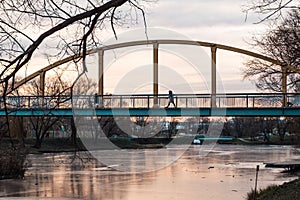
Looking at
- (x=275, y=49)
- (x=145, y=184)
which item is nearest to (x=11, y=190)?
(x=145, y=184)

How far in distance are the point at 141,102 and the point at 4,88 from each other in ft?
141

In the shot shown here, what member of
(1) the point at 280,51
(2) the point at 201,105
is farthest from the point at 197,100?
(1) the point at 280,51

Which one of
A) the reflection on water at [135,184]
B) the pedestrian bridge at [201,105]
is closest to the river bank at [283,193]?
the reflection on water at [135,184]

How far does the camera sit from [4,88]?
28.2 feet

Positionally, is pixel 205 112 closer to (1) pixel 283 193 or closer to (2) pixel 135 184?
(2) pixel 135 184

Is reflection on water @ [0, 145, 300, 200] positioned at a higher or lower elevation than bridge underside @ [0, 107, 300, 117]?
lower

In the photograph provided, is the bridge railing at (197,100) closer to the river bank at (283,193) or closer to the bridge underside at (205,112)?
the bridge underside at (205,112)

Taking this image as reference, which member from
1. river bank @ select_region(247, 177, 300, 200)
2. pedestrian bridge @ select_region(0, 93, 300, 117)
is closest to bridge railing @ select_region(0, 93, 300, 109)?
pedestrian bridge @ select_region(0, 93, 300, 117)

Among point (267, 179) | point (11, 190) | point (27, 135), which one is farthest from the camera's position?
point (27, 135)

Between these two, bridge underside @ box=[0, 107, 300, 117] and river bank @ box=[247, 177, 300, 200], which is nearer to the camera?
river bank @ box=[247, 177, 300, 200]

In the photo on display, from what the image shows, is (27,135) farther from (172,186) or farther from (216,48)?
(172,186)

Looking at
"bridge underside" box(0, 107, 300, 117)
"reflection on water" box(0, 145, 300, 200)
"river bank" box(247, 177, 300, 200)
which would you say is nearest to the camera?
"river bank" box(247, 177, 300, 200)

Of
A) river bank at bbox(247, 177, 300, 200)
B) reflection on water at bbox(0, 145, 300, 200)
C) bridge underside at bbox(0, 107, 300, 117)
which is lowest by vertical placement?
reflection on water at bbox(0, 145, 300, 200)

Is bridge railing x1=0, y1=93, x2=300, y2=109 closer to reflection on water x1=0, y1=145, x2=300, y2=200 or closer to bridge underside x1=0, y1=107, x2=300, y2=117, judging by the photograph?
bridge underside x1=0, y1=107, x2=300, y2=117
